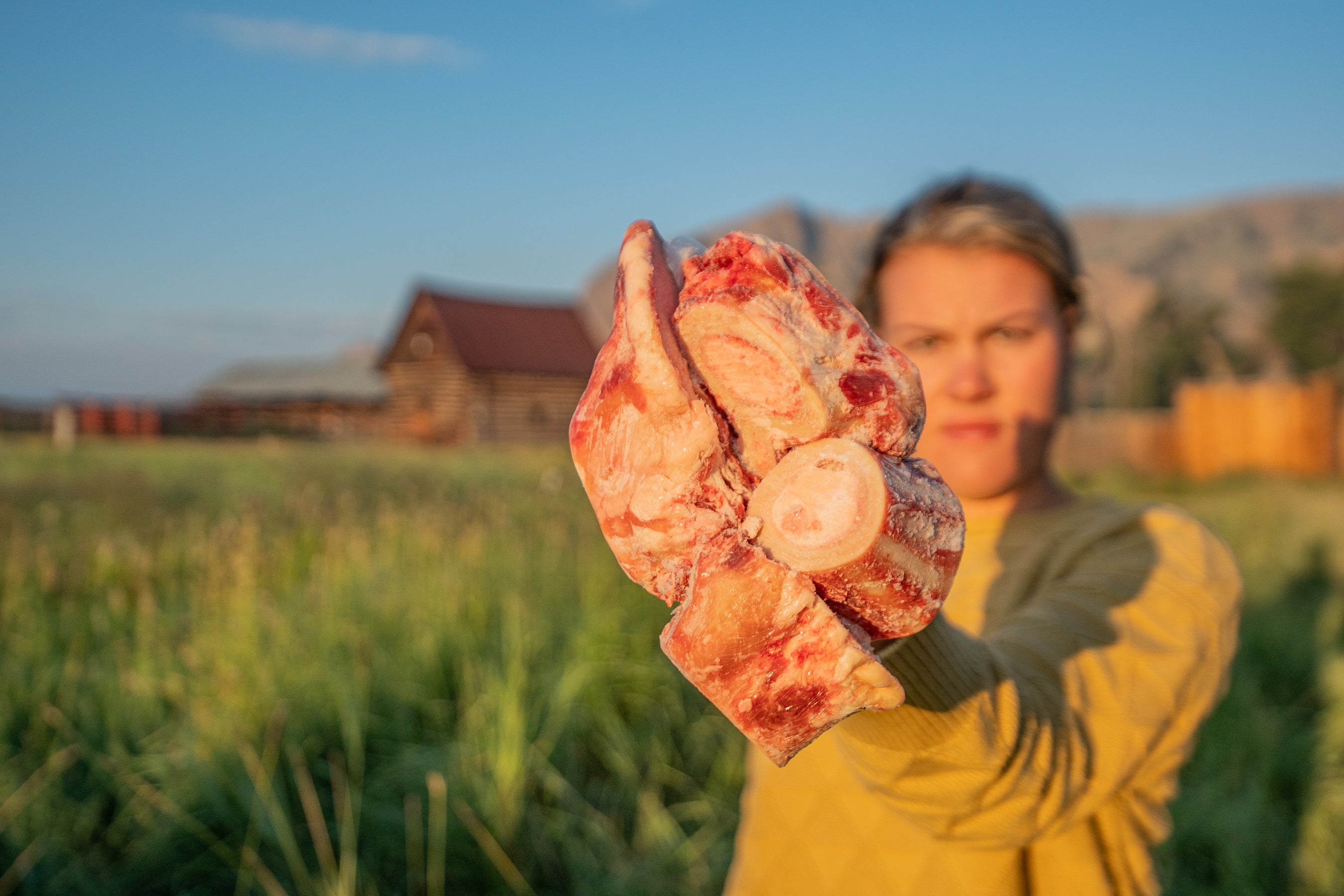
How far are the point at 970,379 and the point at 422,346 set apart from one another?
938 inches

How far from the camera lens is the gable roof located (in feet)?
75.8

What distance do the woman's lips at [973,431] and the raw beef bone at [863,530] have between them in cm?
84

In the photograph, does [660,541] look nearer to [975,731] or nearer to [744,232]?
[744,232]

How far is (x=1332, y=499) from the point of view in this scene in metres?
9.56

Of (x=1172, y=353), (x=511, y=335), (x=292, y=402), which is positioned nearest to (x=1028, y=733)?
(x=511, y=335)

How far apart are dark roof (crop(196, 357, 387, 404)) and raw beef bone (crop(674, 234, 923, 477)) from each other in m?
28.8

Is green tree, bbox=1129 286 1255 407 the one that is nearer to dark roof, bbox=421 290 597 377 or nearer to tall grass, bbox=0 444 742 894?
dark roof, bbox=421 290 597 377

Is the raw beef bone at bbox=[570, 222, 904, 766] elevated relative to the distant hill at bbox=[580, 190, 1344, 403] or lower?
lower

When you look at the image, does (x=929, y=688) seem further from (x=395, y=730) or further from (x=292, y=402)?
(x=292, y=402)

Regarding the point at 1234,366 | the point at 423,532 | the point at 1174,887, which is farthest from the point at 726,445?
the point at 1234,366

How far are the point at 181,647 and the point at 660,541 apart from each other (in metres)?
3.69

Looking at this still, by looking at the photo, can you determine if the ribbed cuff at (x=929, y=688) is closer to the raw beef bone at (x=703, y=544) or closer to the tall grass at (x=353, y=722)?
the raw beef bone at (x=703, y=544)

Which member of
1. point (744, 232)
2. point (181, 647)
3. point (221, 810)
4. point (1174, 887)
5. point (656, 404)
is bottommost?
point (1174, 887)

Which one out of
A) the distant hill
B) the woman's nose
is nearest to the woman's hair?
the woman's nose
